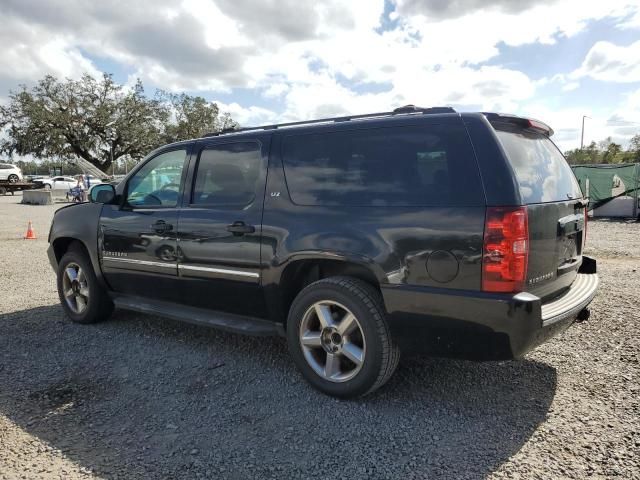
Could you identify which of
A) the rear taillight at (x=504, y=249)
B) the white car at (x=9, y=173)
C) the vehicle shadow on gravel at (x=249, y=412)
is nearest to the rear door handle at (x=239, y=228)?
the vehicle shadow on gravel at (x=249, y=412)

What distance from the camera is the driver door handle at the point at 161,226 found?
4.14 meters

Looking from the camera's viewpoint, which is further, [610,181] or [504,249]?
[610,181]

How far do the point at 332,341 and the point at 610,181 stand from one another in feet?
54.4

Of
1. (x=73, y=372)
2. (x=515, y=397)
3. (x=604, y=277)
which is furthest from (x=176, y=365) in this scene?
(x=604, y=277)

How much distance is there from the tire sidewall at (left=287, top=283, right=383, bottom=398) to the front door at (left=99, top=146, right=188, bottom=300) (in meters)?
1.34

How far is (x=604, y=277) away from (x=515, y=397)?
4.46 m

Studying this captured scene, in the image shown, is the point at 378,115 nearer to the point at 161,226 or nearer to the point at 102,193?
the point at 161,226

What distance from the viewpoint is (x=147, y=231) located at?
433 cm

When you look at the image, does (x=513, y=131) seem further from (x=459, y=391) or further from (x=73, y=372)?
(x=73, y=372)

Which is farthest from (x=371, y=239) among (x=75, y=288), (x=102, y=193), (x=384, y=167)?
(x=75, y=288)

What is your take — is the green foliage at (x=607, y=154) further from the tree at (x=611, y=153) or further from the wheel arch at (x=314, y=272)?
the wheel arch at (x=314, y=272)

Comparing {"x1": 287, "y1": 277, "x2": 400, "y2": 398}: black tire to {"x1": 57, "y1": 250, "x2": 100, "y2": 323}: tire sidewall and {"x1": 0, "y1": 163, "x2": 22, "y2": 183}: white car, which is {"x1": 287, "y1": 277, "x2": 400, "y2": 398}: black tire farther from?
{"x1": 0, "y1": 163, "x2": 22, "y2": 183}: white car

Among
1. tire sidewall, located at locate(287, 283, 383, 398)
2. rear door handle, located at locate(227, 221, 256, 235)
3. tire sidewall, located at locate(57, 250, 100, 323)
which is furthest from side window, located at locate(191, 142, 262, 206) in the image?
tire sidewall, located at locate(57, 250, 100, 323)

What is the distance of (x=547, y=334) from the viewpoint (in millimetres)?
2922
